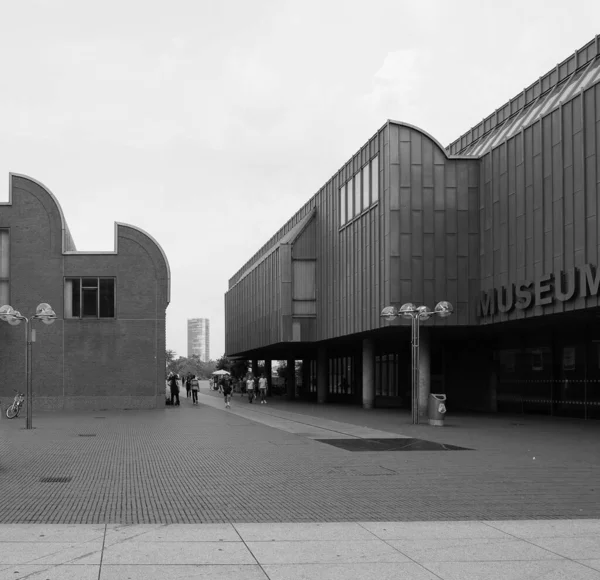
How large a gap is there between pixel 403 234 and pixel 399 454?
55.2ft

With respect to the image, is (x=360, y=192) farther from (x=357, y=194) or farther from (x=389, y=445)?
(x=389, y=445)

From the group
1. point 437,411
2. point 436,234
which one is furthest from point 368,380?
point 437,411

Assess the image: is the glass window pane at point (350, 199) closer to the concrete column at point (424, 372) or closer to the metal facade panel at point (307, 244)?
the concrete column at point (424, 372)

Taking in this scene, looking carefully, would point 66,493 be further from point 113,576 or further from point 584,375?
point 584,375

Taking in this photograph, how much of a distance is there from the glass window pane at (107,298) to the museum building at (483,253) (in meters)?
10.4

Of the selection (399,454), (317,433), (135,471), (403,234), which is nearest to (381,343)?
(403,234)

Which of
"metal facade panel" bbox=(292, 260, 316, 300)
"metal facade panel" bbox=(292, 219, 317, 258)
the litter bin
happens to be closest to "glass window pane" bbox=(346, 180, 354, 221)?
"metal facade panel" bbox=(292, 219, 317, 258)

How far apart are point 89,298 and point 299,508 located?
31.8 metres

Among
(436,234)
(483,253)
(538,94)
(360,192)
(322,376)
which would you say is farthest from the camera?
(322,376)

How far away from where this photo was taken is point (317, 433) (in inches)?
979

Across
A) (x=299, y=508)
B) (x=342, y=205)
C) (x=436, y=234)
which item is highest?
(x=342, y=205)

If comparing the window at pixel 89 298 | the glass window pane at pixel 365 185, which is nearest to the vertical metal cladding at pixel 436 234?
Answer: the glass window pane at pixel 365 185

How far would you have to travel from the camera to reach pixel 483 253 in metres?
33.3

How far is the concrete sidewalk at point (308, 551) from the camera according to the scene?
25.0 feet
